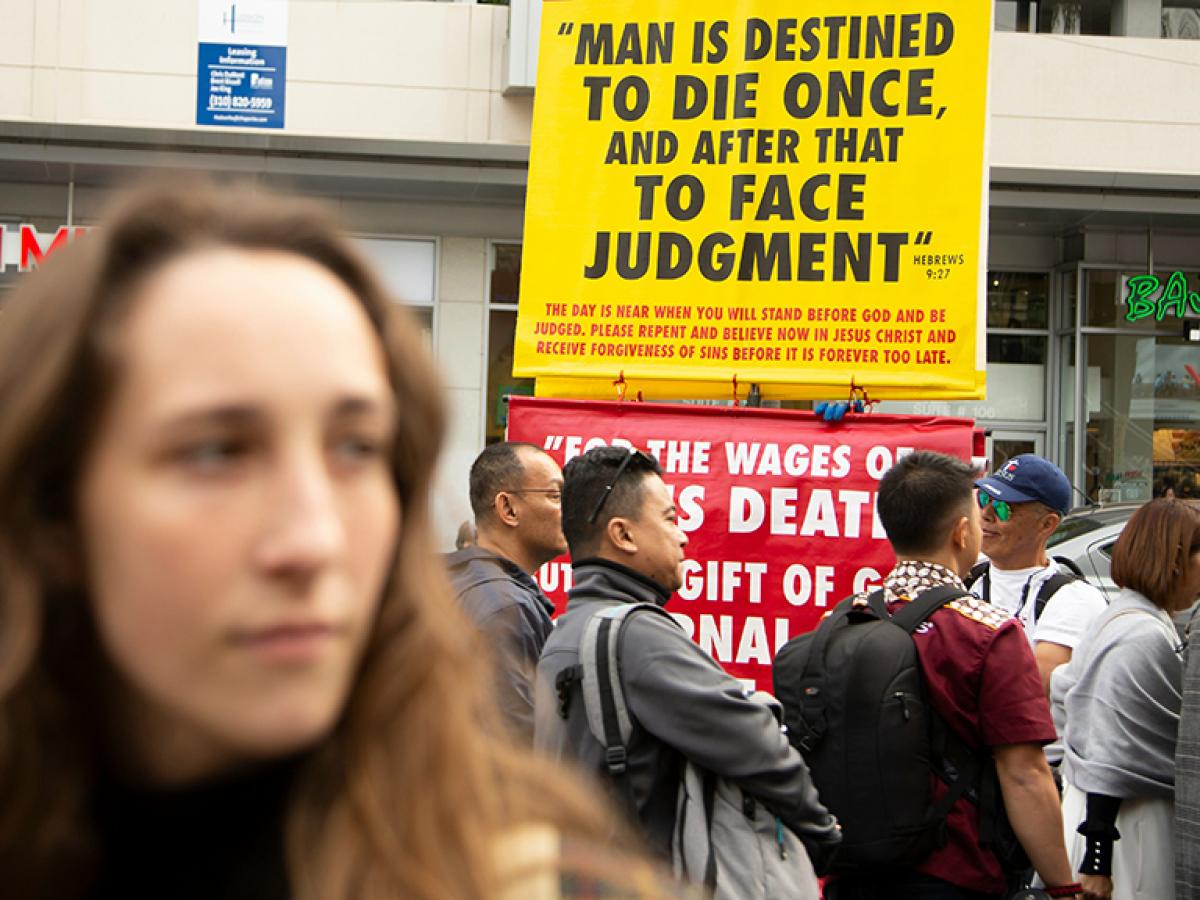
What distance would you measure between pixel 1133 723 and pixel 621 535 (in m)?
1.79

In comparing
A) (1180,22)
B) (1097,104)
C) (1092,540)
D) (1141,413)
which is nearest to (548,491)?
(1092,540)

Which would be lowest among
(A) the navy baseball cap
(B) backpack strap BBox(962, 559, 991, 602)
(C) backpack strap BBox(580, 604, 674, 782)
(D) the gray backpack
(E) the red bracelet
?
(E) the red bracelet

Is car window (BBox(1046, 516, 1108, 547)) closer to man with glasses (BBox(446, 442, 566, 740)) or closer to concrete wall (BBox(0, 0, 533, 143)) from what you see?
man with glasses (BBox(446, 442, 566, 740))

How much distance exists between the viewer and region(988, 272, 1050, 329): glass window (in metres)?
15.4

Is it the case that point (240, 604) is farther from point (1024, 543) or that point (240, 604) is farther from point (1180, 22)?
point (1180, 22)

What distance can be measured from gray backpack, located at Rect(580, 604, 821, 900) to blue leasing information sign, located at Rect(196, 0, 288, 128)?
11.6 meters

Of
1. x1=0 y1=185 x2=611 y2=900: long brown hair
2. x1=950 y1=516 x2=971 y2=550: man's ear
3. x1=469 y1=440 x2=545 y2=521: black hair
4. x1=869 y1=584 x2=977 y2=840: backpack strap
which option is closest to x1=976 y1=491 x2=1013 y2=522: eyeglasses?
x1=950 y1=516 x2=971 y2=550: man's ear

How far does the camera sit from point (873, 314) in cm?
483

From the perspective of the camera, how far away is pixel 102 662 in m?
0.96

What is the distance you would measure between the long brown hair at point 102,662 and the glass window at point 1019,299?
15031mm

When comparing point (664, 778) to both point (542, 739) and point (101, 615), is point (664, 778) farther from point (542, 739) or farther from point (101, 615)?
point (101, 615)

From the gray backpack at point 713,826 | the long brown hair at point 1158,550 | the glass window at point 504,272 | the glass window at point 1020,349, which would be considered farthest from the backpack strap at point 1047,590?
the glass window at point 1020,349

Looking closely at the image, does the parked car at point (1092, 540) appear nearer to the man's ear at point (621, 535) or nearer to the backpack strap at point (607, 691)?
the man's ear at point (621, 535)

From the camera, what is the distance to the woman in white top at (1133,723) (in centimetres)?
432
